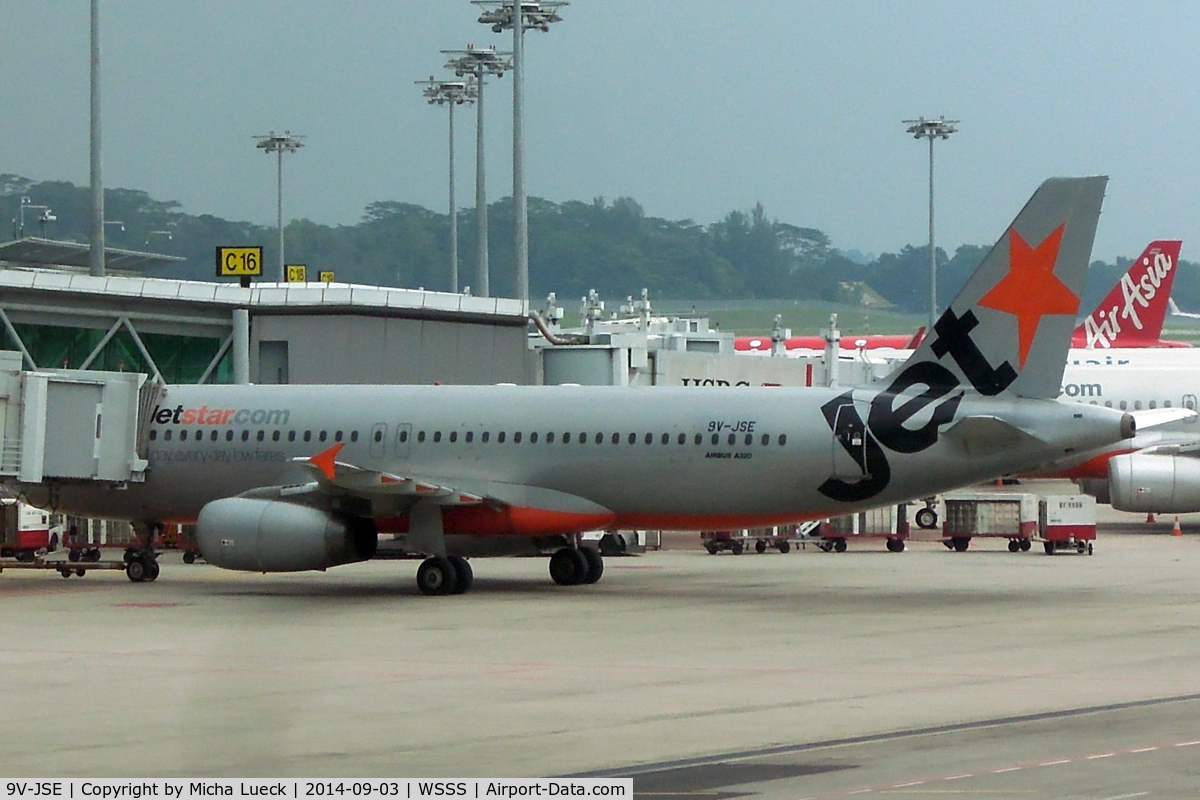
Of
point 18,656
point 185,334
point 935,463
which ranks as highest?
point 185,334

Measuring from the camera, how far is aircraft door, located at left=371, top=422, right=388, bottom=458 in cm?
3169

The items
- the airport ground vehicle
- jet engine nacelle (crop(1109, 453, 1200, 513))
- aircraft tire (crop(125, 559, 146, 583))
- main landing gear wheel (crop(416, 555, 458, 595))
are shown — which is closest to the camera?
main landing gear wheel (crop(416, 555, 458, 595))

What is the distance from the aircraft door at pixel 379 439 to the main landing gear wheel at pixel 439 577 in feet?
7.85

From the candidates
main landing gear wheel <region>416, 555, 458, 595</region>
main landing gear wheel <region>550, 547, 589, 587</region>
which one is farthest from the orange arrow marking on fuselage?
main landing gear wheel <region>550, 547, 589, 587</region>

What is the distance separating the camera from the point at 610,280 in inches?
5364

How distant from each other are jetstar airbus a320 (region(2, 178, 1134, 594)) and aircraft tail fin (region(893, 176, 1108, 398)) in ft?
0.10

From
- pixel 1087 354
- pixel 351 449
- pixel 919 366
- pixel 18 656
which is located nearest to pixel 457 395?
pixel 351 449

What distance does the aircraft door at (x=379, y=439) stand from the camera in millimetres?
31688

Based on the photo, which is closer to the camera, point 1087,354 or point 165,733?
point 165,733

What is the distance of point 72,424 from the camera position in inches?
1277

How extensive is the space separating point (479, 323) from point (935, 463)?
2104 cm

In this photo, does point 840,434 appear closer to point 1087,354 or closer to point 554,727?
point 554,727
